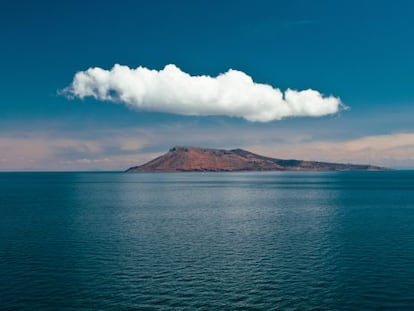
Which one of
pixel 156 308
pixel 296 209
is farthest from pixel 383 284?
pixel 296 209

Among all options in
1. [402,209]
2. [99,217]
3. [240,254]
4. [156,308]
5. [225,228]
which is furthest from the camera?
[402,209]

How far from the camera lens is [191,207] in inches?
6432

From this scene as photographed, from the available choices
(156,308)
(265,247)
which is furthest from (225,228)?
(156,308)

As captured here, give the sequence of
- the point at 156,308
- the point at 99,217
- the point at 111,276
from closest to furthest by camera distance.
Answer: the point at 156,308 → the point at 111,276 → the point at 99,217

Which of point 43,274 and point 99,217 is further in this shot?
point 99,217

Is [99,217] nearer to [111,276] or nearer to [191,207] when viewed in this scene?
[191,207]

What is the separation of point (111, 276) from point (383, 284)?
43818mm

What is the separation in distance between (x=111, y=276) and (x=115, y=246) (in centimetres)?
2157

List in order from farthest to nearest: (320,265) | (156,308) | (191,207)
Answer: (191,207) < (320,265) < (156,308)

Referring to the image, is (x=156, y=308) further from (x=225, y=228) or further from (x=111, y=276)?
(x=225, y=228)

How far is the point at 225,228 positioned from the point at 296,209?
51.5 m

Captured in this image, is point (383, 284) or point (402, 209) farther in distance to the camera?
point (402, 209)

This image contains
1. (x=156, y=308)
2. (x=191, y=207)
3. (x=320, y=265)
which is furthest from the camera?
(x=191, y=207)

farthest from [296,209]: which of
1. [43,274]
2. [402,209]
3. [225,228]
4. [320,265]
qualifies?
[43,274]
